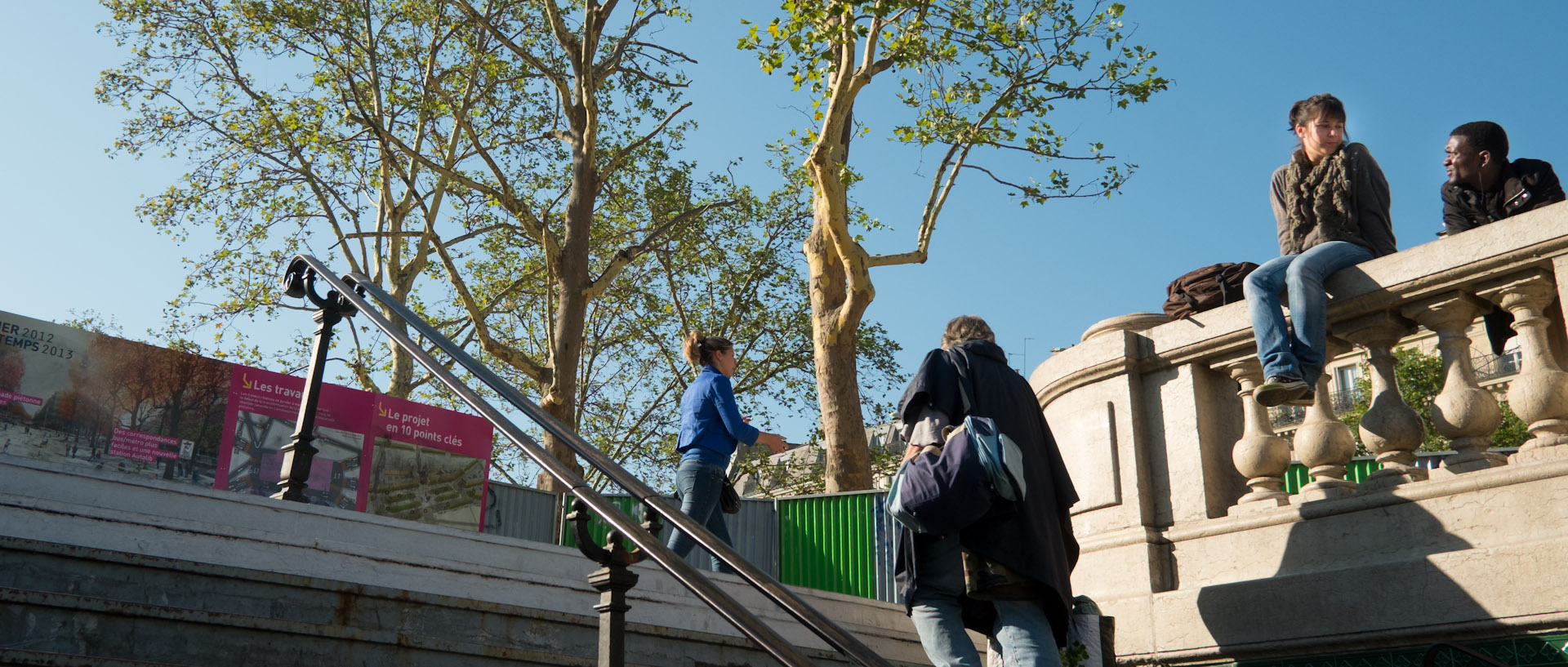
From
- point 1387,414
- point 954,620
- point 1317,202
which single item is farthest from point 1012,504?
point 1317,202

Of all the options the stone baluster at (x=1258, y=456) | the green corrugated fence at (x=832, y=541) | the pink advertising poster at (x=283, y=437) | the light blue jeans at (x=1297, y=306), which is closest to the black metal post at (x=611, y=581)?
the light blue jeans at (x=1297, y=306)

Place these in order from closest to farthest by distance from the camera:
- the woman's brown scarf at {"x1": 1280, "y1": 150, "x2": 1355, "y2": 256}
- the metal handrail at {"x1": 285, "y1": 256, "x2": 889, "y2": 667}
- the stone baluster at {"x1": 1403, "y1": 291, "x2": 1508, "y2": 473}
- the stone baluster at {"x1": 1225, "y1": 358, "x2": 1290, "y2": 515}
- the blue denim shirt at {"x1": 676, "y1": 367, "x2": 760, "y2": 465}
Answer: the metal handrail at {"x1": 285, "y1": 256, "x2": 889, "y2": 667}, the stone baluster at {"x1": 1403, "y1": 291, "x2": 1508, "y2": 473}, the stone baluster at {"x1": 1225, "y1": 358, "x2": 1290, "y2": 515}, the woman's brown scarf at {"x1": 1280, "y1": 150, "x2": 1355, "y2": 256}, the blue denim shirt at {"x1": 676, "y1": 367, "x2": 760, "y2": 465}

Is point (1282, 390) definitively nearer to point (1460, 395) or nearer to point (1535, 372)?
point (1460, 395)

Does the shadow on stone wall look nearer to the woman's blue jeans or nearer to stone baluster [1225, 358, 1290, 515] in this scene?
stone baluster [1225, 358, 1290, 515]

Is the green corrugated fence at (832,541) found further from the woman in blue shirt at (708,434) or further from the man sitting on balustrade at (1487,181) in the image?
the man sitting on balustrade at (1487,181)

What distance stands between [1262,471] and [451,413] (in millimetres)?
11568

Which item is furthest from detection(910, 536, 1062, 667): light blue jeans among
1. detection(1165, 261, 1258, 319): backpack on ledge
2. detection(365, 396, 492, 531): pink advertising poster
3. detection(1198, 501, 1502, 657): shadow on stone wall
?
detection(365, 396, 492, 531): pink advertising poster

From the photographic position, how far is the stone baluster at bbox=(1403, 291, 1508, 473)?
4512 mm

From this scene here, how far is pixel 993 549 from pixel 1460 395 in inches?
85.5

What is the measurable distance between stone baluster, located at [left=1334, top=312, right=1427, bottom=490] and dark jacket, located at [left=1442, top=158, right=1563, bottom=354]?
33cm

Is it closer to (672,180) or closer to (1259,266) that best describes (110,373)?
(1259,266)

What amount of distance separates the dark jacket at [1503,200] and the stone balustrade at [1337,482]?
0.16m

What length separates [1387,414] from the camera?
4.74m

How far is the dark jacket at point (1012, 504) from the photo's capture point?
3.71 metres
